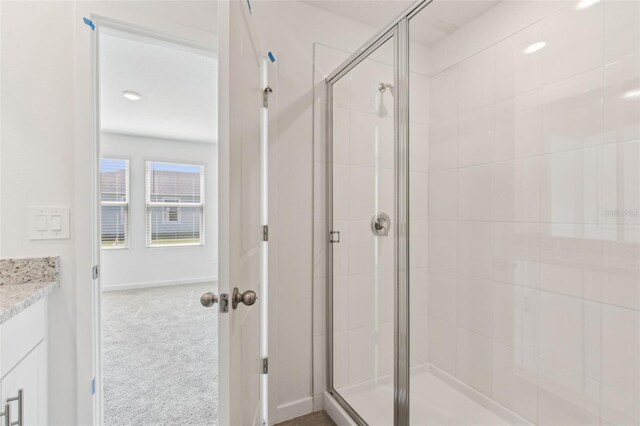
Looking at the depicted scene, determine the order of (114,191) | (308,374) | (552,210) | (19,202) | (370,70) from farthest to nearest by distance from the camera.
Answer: (114,191) → (308,374) → (370,70) → (552,210) → (19,202)

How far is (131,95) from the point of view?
316cm

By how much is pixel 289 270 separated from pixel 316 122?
92 cm

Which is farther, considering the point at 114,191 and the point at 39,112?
the point at 114,191

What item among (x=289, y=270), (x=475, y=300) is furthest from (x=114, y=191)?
(x=475, y=300)

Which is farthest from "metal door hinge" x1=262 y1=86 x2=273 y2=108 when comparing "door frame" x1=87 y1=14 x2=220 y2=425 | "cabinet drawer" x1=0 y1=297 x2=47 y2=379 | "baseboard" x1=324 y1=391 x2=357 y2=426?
"baseboard" x1=324 y1=391 x2=357 y2=426

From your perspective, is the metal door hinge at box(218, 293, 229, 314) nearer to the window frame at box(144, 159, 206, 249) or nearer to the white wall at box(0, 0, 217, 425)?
the white wall at box(0, 0, 217, 425)

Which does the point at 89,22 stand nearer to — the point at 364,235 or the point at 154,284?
the point at 364,235

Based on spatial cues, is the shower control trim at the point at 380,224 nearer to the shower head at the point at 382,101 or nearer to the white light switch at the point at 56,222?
the shower head at the point at 382,101

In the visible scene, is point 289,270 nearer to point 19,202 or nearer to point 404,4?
point 19,202

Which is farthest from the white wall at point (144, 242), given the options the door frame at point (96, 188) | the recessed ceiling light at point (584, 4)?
the recessed ceiling light at point (584, 4)

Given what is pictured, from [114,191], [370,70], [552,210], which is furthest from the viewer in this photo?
[114,191]

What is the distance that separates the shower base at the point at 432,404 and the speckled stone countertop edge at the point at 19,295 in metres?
1.52

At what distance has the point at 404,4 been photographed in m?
1.83

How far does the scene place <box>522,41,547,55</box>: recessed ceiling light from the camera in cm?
150
